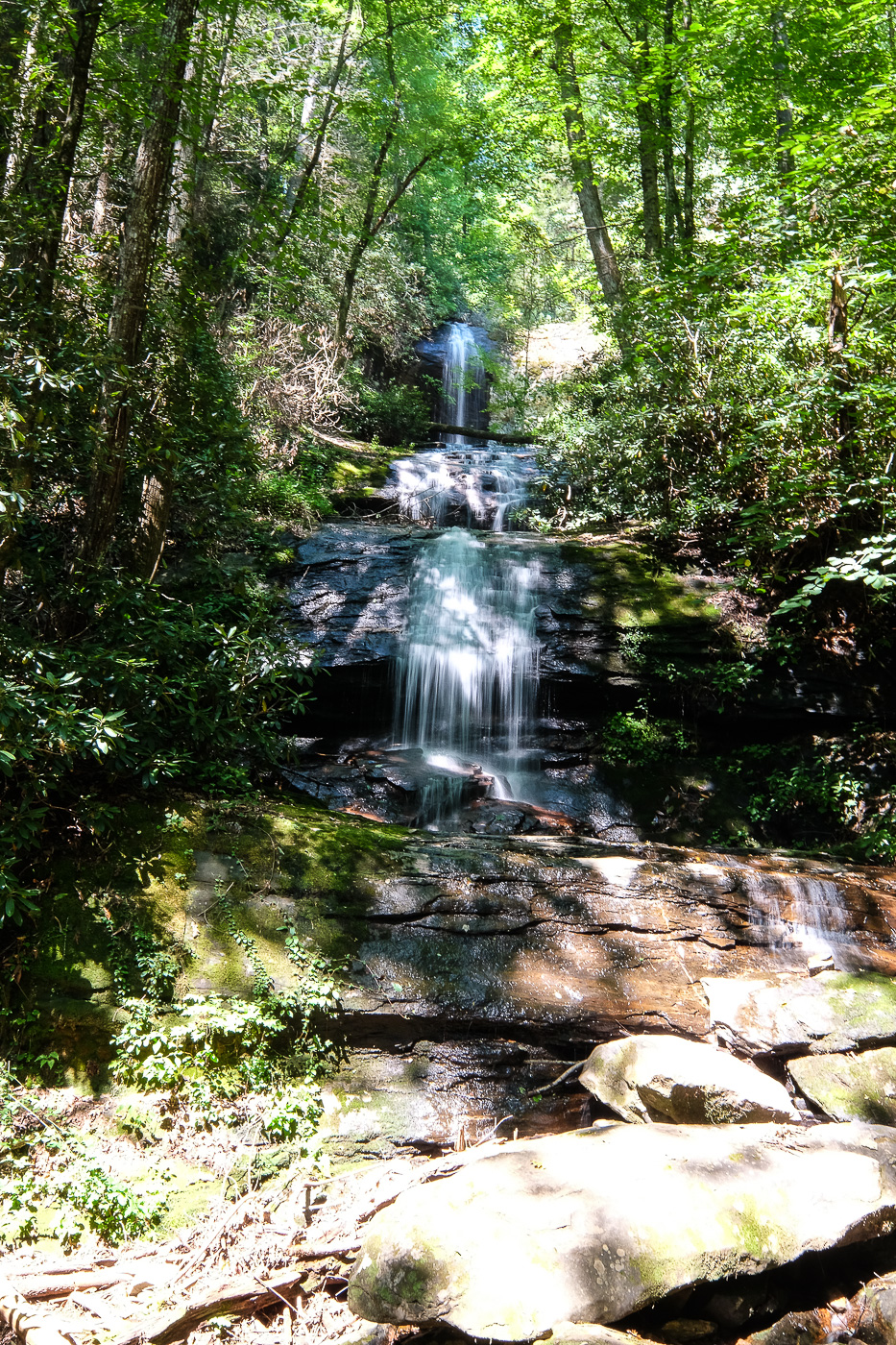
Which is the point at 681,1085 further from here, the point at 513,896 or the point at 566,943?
the point at 513,896

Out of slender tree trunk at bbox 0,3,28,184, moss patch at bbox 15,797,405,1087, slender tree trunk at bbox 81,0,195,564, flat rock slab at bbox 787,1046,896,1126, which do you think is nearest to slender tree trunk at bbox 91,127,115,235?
slender tree trunk at bbox 0,3,28,184

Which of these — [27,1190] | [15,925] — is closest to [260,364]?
[15,925]

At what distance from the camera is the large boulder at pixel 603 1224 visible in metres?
2.60

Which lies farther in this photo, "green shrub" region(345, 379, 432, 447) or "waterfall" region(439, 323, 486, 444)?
"waterfall" region(439, 323, 486, 444)

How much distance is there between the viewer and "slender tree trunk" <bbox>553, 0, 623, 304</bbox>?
12656 millimetres

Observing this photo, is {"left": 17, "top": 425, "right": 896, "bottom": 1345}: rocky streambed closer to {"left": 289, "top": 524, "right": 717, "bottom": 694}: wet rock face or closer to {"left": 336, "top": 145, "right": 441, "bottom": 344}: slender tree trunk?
{"left": 289, "top": 524, "right": 717, "bottom": 694}: wet rock face

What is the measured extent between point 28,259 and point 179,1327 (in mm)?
5653

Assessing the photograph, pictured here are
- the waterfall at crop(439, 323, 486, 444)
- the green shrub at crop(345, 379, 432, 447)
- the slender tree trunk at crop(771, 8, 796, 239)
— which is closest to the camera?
the slender tree trunk at crop(771, 8, 796, 239)

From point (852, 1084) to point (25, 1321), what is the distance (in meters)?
3.90

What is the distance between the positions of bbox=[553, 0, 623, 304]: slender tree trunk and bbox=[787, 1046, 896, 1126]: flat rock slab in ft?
40.3

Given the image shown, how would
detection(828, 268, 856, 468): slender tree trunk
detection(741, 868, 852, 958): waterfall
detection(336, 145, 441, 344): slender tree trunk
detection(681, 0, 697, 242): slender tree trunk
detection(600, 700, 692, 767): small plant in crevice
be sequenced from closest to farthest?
detection(741, 868, 852, 958): waterfall
detection(828, 268, 856, 468): slender tree trunk
detection(600, 700, 692, 767): small plant in crevice
detection(681, 0, 697, 242): slender tree trunk
detection(336, 145, 441, 344): slender tree trunk

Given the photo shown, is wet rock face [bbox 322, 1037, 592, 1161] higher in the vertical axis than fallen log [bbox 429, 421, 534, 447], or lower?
lower

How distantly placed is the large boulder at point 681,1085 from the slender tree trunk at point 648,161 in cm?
1130

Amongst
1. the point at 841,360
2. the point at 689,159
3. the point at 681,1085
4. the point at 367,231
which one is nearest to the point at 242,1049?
the point at 681,1085
